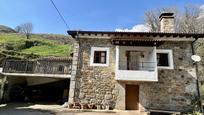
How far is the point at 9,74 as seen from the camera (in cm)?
1359

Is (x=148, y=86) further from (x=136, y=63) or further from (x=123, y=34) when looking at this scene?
(x=123, y=34)

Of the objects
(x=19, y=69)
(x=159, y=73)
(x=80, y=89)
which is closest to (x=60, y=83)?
(x=19, y=69)

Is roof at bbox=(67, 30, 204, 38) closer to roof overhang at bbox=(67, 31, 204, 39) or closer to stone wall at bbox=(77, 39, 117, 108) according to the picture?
roof overhang at bbox=(67, 31, 204, 39)

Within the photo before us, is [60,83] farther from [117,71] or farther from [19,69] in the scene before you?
[117,71]

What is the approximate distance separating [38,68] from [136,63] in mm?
7388

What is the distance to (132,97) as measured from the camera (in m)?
11.6

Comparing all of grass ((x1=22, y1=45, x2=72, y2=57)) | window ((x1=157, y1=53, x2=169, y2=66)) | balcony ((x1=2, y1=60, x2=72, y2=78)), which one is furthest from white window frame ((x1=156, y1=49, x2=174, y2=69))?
grass ((x1=22, y1=45, x2=72, y2=57))

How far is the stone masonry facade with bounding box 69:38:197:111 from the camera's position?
1105 cm

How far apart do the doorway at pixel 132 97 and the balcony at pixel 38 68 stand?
4571 millimetres

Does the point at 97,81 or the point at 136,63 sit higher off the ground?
the point at 136,63

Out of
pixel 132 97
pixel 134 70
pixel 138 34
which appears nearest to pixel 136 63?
pixel 134 70

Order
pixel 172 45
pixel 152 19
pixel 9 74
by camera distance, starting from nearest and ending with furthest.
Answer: pixel 172 45 → pixel 9 74 → pixel 152 19

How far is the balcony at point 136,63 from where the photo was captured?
10.9 m

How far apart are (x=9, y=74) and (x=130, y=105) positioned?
30.2 ft
